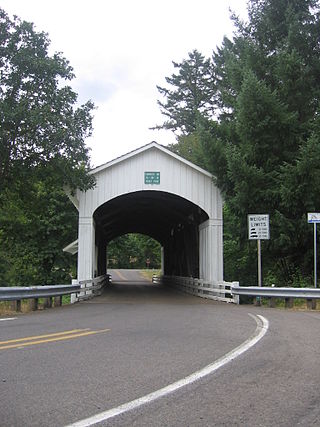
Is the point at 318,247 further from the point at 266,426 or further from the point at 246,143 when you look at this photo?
the point at 266,426

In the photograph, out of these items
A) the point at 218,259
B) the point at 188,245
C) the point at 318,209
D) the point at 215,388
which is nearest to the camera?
the point at 215,388

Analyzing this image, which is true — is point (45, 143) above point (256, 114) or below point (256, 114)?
below

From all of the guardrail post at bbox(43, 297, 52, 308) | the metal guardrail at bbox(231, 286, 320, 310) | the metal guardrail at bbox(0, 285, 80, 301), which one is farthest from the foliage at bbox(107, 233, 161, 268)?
the guardrail post at bbox(43, 297, 52, 308)

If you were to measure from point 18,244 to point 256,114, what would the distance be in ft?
64.9

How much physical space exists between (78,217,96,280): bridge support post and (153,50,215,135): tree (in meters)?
29.6

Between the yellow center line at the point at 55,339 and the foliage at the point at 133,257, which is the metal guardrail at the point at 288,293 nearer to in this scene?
the yellow center line at the point at 55,339

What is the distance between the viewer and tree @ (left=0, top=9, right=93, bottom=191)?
15766 mm

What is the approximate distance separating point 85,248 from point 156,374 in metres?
13.2

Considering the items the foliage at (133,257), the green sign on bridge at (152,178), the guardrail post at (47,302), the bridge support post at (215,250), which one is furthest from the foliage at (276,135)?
the foliage at (133,257)

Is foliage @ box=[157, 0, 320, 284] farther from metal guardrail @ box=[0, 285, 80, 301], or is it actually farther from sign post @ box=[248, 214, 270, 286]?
metal guardrail @ box=[0, 285, 80, 301]

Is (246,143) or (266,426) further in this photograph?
(246,143)

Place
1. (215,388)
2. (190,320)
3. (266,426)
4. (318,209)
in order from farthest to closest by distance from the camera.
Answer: (318,209) < (190,320) < (215,388) < (266,426)

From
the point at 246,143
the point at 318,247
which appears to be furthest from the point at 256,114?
the point at 318,247

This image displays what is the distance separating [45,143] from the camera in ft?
52.6
